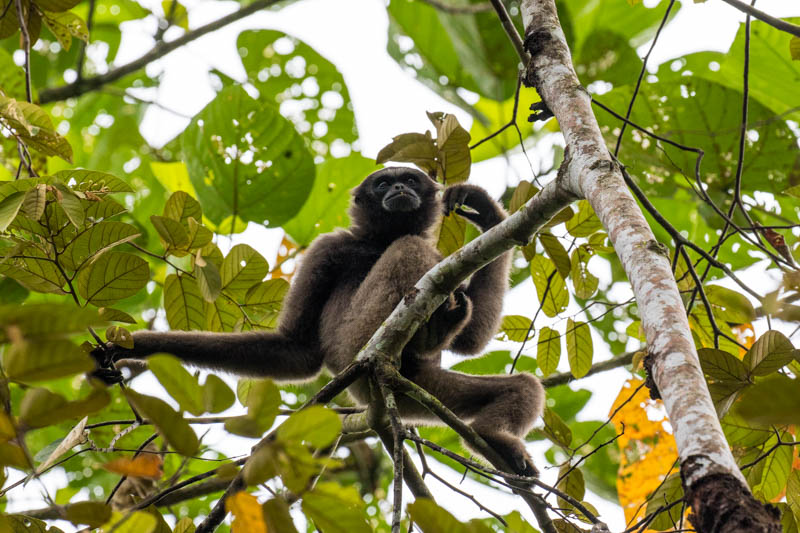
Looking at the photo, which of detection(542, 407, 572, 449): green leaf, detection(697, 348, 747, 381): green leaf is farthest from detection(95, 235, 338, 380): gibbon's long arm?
detection(697, 348, 747, 381): green leaf

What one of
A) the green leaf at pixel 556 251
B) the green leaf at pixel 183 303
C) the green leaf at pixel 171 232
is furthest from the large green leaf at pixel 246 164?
the green leaf at pixel 556 251

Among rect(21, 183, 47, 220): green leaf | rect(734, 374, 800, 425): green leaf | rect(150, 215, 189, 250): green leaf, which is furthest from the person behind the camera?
rect(150, 215, 189, 250): green leaf

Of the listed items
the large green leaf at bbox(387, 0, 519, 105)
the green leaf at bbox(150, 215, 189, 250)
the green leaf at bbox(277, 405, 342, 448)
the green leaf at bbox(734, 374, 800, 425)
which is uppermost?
the large green leaf at bbox(387, 0, 519, 105)

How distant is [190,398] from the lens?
1.95 meters

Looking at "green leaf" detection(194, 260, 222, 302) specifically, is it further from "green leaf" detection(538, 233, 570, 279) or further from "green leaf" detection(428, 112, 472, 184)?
"green leaf" detection(538, 233, 570, 279)

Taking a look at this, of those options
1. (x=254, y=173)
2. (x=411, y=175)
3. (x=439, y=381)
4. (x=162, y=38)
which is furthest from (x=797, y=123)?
(x=162, y=38)

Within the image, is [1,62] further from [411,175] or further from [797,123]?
[797,123]

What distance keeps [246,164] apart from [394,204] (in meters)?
1.19

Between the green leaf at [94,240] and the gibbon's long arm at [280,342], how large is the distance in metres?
0.93

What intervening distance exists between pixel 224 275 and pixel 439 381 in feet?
5.04

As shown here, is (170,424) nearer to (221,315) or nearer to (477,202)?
(221,315)

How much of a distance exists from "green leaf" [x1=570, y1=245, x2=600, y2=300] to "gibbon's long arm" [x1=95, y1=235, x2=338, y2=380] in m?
1.86

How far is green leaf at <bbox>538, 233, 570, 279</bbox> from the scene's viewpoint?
3.96 m

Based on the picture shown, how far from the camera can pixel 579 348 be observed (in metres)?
4.31
